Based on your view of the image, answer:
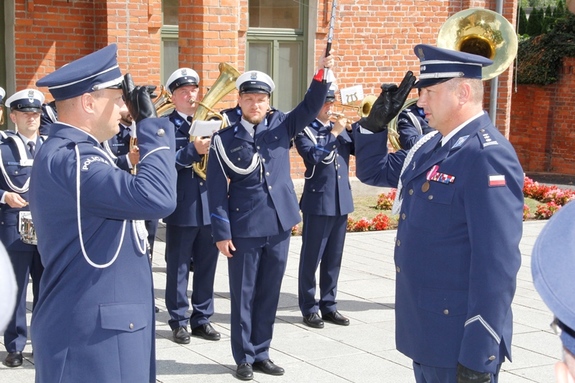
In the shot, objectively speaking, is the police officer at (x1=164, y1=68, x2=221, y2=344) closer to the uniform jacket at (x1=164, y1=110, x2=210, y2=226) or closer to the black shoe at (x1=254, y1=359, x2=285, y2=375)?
the uniform jacket at (x1=164, y1=110, x2=210, y2=226)

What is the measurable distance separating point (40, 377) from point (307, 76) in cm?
1059

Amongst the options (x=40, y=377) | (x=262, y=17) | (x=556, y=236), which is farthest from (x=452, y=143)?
(x=262, y=17)

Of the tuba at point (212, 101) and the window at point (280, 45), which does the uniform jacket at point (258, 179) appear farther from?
the window at point (280, 45)

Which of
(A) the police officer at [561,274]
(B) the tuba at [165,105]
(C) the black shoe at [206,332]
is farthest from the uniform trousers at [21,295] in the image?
(A) the police officer at [561,274]

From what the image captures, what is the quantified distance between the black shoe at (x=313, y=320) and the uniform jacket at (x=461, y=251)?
3.39 metres

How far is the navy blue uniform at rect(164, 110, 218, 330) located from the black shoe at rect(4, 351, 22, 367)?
1.29 meters

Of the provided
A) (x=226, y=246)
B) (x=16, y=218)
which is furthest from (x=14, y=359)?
(x=226, y=246)

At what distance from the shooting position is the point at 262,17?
537 inches

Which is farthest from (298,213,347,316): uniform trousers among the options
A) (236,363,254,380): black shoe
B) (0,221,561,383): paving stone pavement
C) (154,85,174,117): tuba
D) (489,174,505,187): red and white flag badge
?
(489,174,505,187): red and white flag badge

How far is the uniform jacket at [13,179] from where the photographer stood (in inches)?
264

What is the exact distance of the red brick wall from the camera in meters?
20.8

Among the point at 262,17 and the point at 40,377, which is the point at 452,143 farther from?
the point at 262,17

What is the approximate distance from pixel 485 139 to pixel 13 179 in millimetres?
4200

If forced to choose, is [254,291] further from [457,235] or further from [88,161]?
[88,161]
